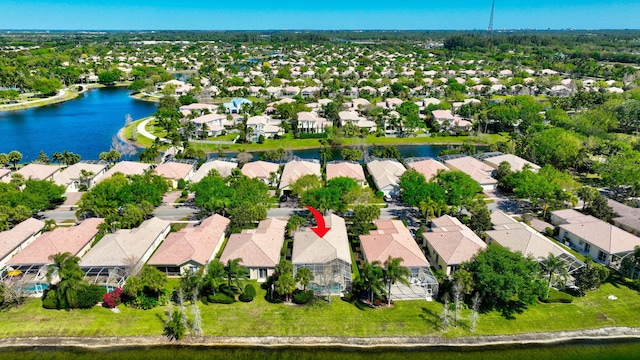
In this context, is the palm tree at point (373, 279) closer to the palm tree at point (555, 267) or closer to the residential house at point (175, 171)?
the palm tree at point (555, 267)

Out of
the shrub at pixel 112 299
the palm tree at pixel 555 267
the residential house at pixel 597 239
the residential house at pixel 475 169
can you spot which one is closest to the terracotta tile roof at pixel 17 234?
the shrub at pixel 112 299

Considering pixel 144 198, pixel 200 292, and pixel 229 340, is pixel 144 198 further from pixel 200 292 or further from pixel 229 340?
pixel 229 340

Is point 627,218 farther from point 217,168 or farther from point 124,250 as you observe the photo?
point 124,250

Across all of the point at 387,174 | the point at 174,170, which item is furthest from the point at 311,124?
the point at 174,170

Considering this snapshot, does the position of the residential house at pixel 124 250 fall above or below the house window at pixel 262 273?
above

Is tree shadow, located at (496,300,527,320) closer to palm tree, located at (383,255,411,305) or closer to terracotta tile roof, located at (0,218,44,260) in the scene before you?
palm tree, located at (383,255,411,305)

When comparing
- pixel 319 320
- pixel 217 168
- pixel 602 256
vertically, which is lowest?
pixel 319 320
